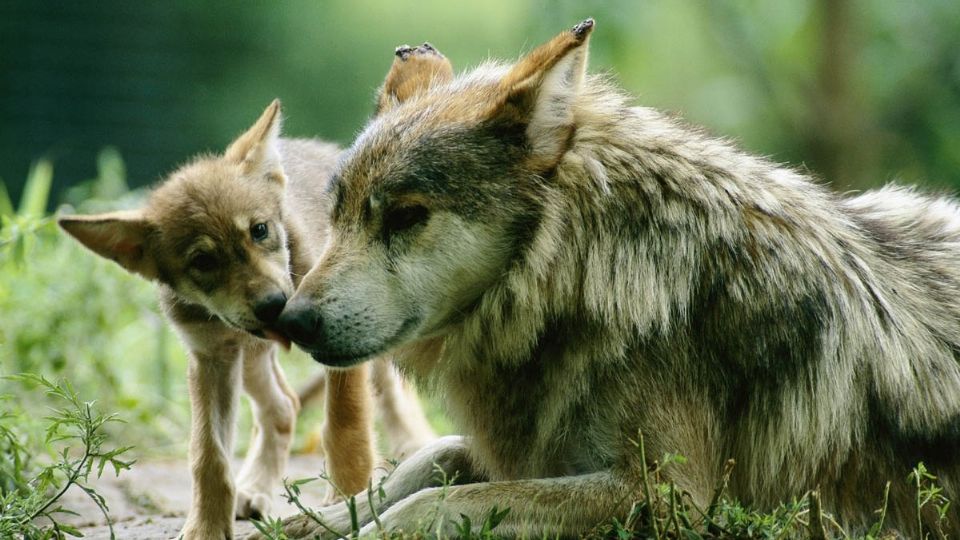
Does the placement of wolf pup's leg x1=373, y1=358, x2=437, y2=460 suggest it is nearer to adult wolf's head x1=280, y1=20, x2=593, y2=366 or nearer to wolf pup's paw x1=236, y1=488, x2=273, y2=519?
wolf pup's paw x1=236, y1=488, x2=273, y2=519

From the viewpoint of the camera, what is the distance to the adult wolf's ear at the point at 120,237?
4.77 meters

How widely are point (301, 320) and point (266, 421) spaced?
185cm

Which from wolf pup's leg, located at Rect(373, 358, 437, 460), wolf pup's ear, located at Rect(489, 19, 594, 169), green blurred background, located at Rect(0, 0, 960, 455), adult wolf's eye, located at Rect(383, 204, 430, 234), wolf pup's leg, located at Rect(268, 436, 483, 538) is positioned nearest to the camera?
wolf pup's ear, located at Rect(489, 19, 594, 169)

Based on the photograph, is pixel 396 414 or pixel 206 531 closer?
pixel 206 531

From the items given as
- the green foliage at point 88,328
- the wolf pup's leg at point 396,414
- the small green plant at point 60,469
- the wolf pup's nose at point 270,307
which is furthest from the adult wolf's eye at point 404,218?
the green foliage at point 88,328

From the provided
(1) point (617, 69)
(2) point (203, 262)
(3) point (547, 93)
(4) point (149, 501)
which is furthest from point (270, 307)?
(1) point (617, 69)

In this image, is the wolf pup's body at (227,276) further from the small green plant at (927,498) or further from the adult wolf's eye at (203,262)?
the small green plant at (927,498)

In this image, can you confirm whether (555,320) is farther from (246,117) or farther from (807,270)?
(246,117)

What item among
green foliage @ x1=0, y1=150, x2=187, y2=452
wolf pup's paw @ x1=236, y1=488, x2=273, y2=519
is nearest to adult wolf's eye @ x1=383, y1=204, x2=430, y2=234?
wolf pup's paw @ x1=236, y1=488, x2=273, y2=519

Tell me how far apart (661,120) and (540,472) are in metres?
1.20

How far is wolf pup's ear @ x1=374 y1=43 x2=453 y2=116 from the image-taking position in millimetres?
4297

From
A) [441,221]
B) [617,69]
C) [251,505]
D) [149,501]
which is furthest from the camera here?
[617,69]

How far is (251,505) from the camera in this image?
503 cm

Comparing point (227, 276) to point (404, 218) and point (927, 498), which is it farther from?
point (927, 498)
